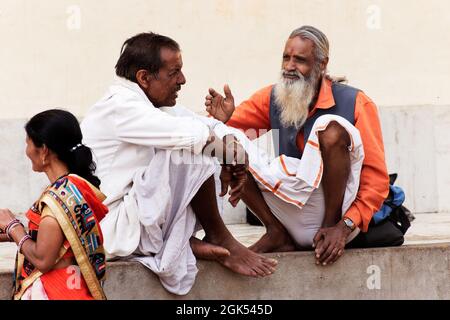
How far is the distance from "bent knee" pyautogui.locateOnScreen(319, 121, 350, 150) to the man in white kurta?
499 mm

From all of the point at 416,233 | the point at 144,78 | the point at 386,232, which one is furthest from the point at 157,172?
the point at 416,233

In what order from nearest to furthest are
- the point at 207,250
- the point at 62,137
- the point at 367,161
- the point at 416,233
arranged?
the point at 62,137, the point at 207,250, the point at 367,161, the point at 416,233

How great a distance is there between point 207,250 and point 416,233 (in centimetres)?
185

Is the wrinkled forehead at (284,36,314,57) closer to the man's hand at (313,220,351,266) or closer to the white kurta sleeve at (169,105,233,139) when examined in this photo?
the white kurta sleeve at (169,105,233,139)

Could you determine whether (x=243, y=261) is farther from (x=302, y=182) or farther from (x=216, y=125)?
(x=216, y=125)

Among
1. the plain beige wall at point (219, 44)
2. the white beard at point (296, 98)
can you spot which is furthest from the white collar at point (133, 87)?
the plain beige wall at point (219, 44)

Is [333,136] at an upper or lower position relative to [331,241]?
upper

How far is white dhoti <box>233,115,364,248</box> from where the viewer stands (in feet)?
16.9

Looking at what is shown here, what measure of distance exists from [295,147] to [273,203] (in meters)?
0.34

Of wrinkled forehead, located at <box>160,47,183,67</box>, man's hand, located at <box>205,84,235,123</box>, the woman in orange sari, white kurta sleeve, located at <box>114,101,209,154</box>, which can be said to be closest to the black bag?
man's hand, located at <box>205,84,235,123</box>

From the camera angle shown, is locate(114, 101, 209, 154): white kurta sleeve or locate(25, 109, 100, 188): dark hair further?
locate(114, 101, 209, 154): white kurta sleeve

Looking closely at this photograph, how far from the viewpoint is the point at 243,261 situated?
5.15 m

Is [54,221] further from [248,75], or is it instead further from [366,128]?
[248,75]

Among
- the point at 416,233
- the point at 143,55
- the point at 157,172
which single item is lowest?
the point at 416,233
